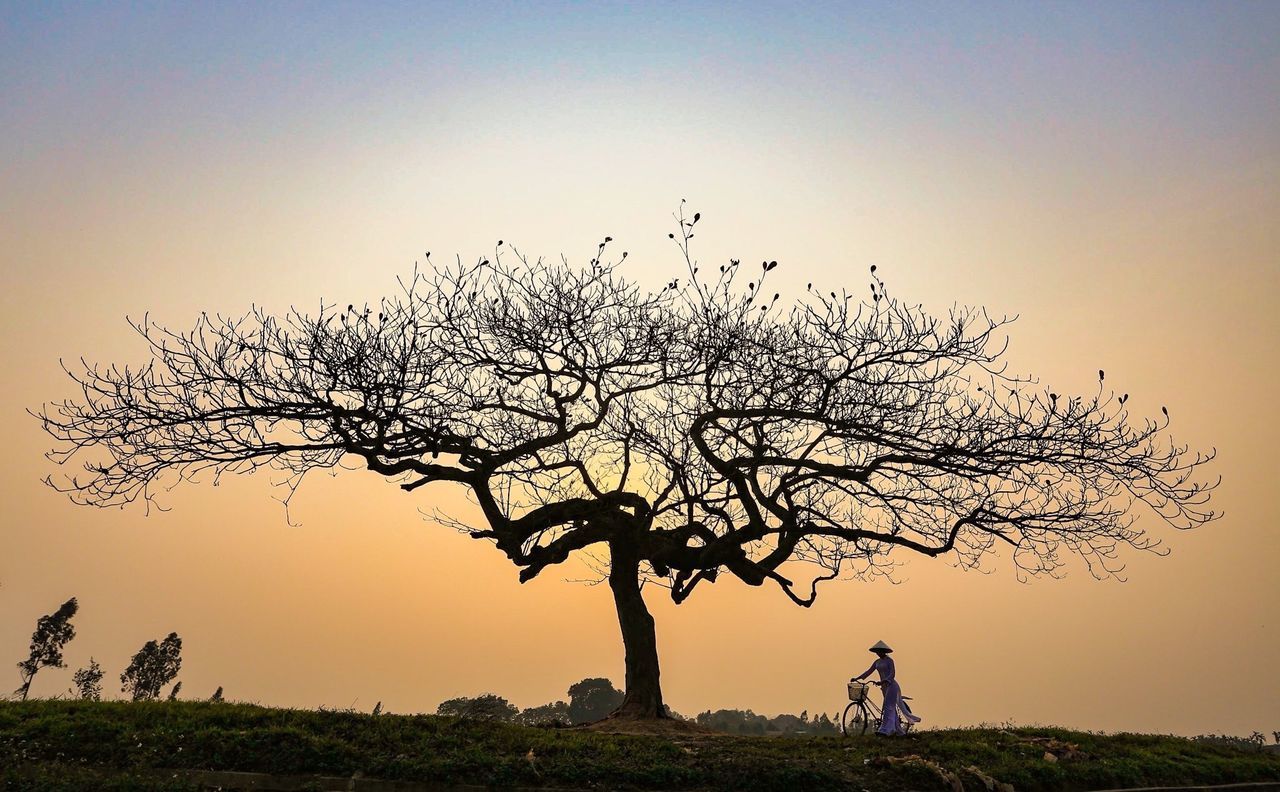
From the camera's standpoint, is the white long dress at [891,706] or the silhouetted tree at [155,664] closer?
the white long dress at [891,706]

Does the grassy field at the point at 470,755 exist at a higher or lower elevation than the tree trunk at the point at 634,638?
lower

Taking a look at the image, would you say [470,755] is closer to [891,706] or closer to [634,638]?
[634,638]

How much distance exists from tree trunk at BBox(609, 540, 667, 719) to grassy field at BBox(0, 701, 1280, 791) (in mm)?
2711

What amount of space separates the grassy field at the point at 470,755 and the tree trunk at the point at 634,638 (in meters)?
2.71

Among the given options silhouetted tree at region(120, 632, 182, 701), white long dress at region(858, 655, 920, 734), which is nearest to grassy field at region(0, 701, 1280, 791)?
white long dress at region(858, 655, 920, 734)

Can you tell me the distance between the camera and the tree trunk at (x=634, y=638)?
18.7 metres

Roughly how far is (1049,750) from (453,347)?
13.3 m

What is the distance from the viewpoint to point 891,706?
18141mm

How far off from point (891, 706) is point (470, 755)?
891 centimetres

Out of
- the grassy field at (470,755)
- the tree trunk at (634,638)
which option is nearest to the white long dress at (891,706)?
the grassy field at (470,755)

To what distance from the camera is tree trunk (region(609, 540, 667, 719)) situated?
18.7 meters

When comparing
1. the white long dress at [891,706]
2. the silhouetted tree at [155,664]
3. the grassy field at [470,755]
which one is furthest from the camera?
the silhouetted tree at [155,664]

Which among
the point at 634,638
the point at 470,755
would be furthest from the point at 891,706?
the point at 470,755

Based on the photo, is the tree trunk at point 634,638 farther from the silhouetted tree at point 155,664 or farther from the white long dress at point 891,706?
the silhouetted tree at point 155,664
